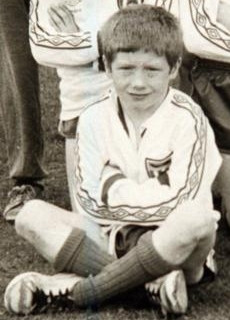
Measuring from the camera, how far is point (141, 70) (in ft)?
14.4

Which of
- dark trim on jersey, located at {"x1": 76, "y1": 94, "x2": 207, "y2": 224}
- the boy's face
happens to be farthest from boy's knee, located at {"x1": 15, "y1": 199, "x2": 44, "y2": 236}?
the boy's face

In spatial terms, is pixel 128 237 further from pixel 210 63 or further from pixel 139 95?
pixel 210 63

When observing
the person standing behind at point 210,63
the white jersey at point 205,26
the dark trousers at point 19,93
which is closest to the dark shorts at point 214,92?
the person standing behind at point 210,63

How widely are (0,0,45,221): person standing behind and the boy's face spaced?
113cm

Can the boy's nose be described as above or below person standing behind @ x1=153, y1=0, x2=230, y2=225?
above

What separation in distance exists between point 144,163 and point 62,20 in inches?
34.1

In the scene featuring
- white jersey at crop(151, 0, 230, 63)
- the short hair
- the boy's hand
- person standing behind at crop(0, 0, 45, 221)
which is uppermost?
the short hair

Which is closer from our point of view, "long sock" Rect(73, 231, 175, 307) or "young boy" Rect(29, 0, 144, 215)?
"long sock" Rect(73, 231, 175, 307)

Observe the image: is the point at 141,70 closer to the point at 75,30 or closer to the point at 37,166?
the point at 75,30

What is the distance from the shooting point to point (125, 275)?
4.23 metres

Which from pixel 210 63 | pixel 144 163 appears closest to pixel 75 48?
pixel 210 63

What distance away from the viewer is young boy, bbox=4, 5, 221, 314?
13.8 ft

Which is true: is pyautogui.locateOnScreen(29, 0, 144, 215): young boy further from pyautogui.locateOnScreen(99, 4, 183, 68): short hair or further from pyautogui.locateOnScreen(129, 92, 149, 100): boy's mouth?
pyautogui.locateOnScreen(129, 92, 149, 100): boy's mouth

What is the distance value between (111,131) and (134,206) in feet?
1.01
